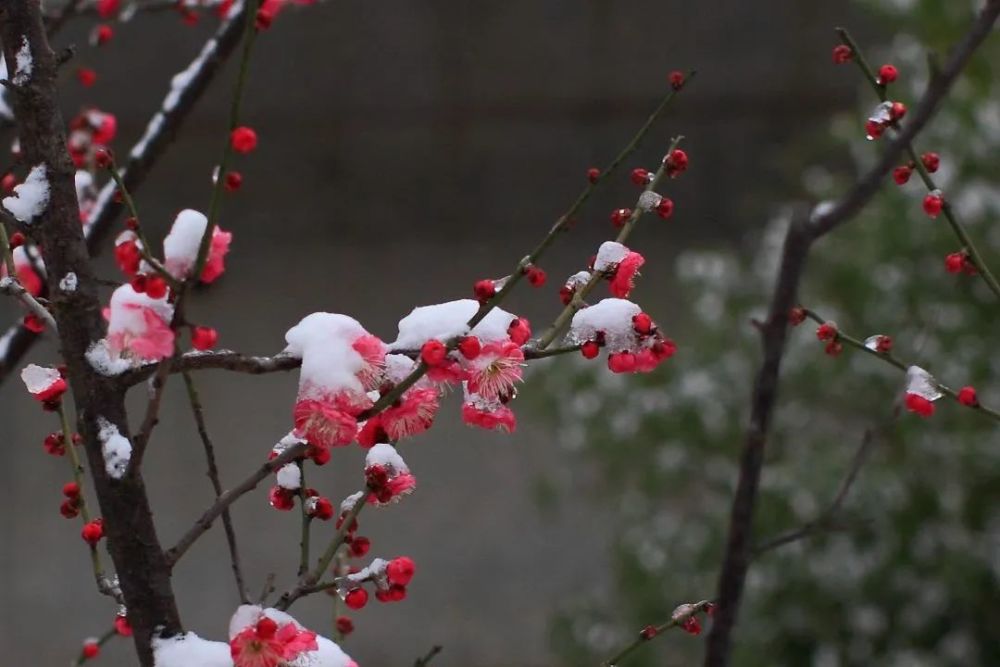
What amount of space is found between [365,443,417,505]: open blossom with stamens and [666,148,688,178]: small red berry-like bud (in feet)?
0.77

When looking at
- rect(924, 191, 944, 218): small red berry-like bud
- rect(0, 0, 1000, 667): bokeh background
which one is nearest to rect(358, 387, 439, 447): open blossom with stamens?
rect(924, 191, 944, 218): small red berry-like bud

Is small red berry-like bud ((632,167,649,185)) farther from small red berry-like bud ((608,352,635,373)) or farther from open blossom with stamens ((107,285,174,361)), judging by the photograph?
open blossom with stamens ((107,285,174,361))

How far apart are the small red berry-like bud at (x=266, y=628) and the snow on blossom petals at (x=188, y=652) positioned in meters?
0.04

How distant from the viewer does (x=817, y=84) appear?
9.40 ft

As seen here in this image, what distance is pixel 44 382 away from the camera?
693 mm

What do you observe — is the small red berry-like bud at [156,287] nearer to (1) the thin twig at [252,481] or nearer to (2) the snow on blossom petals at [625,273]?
(1) the thin twig at [252,481]

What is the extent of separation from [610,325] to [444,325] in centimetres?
10

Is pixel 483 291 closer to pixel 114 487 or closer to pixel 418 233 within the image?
pixel 114 487

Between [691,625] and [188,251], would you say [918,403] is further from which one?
[188,251]

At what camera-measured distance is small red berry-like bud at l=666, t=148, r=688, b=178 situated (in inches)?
28.2

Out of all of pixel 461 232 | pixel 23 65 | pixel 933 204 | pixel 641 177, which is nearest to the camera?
pixel 23 65

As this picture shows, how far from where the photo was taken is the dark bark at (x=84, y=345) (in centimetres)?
64

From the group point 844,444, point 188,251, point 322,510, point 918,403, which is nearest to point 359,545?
point 322,510

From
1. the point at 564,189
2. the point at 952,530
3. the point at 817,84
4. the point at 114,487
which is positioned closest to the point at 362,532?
the point at 564,189
